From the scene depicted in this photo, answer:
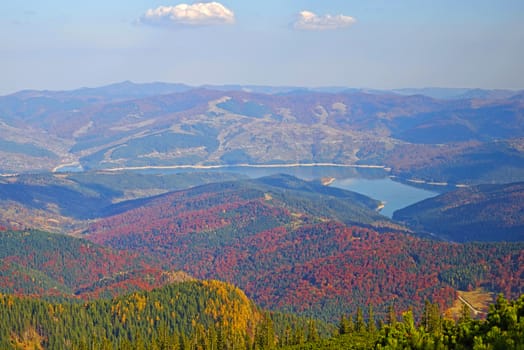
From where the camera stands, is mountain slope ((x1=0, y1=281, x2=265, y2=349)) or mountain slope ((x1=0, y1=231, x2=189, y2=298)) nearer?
mountain slope ((x1=0, y1=281, x2=265, y2=349))

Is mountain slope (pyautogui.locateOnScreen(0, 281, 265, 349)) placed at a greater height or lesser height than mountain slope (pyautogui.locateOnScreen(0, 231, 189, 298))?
greater

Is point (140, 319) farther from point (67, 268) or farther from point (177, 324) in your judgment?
point (67, 268)

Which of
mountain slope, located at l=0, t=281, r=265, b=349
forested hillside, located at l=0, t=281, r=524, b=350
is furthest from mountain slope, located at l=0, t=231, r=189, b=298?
forested hillside, located at l=0, t=281, r=524, b=350

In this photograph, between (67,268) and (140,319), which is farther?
(67,268)

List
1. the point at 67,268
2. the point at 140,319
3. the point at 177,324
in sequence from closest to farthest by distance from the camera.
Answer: the point at 140,319, the point at 177,324, the point at 67,268

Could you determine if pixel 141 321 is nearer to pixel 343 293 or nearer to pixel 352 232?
pixel 343 293

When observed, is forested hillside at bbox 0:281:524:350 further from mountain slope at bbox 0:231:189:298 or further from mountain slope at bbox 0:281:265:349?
mountain slope at bbox 0:231:189:298

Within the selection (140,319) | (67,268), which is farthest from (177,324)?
(67,268)

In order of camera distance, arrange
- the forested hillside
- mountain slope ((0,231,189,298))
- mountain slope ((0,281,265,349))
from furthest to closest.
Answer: mountain slope ((0,231,189,298)) < mountain slope ((0,281,265,349)) < the forested hillside

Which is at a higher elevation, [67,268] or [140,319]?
[140,319]

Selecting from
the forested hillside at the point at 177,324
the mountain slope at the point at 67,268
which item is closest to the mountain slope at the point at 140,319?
the forested hillside at the point at 177,324

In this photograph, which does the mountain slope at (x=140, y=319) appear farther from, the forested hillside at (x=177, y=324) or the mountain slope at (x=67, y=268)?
the mountain slope at (x=67, y=268)
